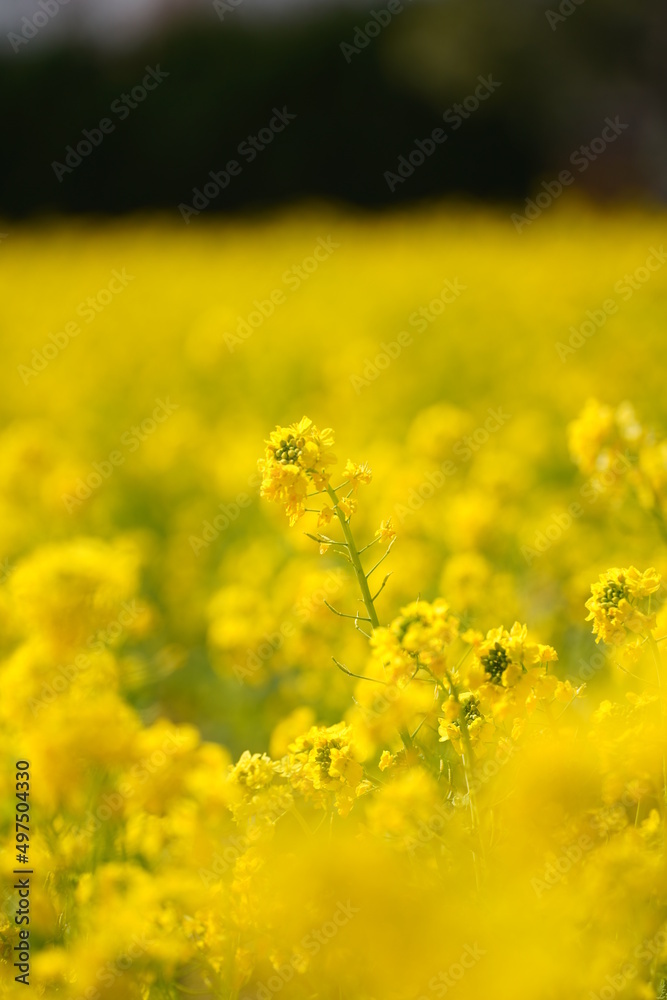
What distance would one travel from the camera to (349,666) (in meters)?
2.78

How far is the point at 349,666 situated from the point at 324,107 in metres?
11.8

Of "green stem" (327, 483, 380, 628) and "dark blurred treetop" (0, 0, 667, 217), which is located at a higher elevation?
"dark blurred treetop" (0, 0, 667, 217)

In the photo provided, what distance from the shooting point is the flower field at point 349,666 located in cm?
125

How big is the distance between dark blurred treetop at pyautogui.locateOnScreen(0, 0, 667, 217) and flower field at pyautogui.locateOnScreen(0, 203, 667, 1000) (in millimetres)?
6528

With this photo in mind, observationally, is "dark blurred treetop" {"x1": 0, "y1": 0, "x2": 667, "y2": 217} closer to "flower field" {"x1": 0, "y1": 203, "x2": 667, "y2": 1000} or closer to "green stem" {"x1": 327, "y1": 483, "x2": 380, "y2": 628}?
"flower field" {"x1": 0, "y1": 203, "x2": 667, "y2": 1000}

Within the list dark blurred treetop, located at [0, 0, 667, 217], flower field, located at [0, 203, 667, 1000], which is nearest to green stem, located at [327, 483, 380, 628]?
flower field, located at [0, 203, 667, 1000]

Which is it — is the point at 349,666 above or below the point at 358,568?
above

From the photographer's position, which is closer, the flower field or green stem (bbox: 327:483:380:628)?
the flower field

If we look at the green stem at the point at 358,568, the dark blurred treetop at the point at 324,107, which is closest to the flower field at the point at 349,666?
the green stem at the point at 358,568

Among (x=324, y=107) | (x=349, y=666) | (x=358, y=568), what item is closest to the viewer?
(x=358, y=568)

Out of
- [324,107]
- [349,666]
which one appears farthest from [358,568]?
[324,107]

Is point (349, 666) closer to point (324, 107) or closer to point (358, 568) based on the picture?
point (358, 568)

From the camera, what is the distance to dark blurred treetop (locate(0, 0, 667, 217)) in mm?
11578

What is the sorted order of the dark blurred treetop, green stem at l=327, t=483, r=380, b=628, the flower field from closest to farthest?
the flower field → green stem at l=327, t=483, r=380, b=628 → the dark blurred treetop
